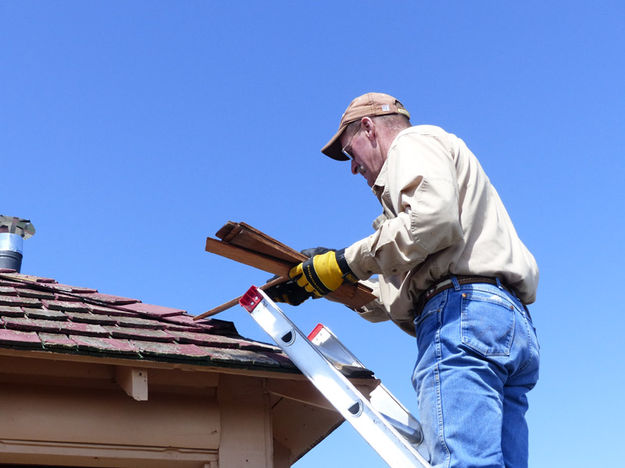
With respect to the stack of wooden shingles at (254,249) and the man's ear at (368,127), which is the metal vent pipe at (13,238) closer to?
the stack of wooden shingles at (254,249)

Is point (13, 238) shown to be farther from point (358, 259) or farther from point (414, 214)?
point (414, 214)

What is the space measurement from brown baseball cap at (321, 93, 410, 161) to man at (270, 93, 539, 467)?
464 mm

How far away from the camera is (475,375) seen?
316 cm

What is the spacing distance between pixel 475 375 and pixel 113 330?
2022 mm

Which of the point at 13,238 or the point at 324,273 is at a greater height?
the point at 13,238

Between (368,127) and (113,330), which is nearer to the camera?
(113,330)

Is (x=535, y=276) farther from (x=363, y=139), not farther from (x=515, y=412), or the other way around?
(x=363, y=139)

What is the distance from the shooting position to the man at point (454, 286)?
313cm

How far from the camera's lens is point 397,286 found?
3818mm

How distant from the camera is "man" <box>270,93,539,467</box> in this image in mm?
3133

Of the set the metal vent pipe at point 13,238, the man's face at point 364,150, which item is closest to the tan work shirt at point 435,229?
the man's face at point 364,150

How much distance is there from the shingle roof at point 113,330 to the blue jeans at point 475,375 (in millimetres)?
1109

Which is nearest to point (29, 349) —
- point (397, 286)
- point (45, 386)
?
point (45, 386)

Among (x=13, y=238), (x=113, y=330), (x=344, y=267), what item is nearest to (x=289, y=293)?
(x=344, y=267)
